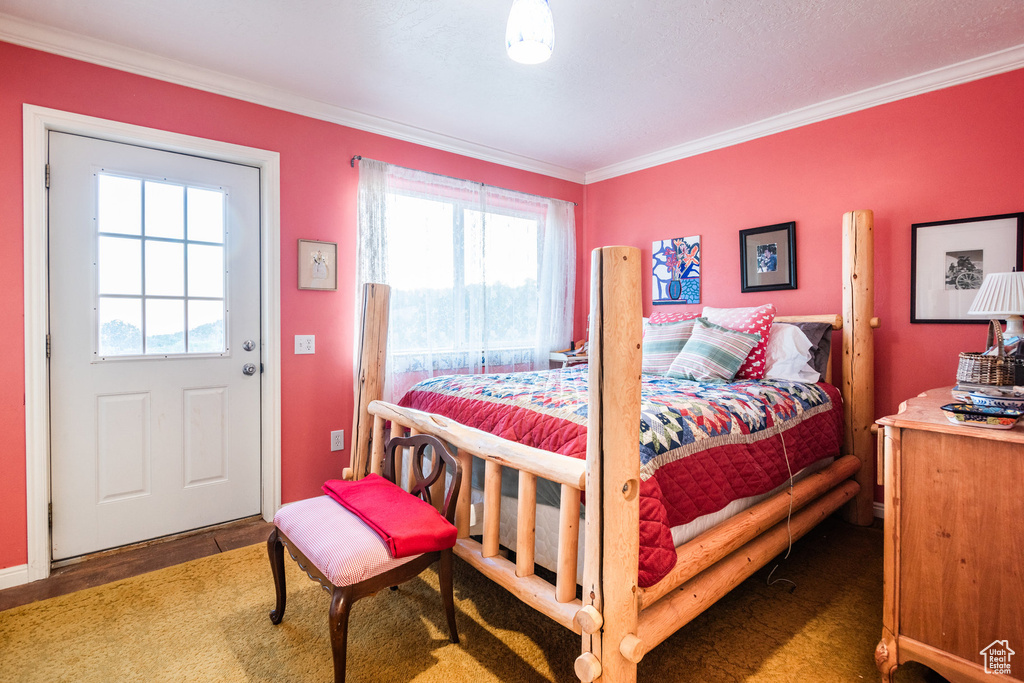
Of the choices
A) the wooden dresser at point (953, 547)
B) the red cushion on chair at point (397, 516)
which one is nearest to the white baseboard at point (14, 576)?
the red cushion on chair at point (397, 516)

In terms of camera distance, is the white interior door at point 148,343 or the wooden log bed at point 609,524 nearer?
the wooden log bed at point 609,524

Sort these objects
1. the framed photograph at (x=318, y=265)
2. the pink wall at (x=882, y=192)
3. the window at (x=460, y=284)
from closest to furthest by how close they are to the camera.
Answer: the pink wall at (x=882, y=192) < the framed photograph at (x=318, y=265) < the window at (x=460, y=284)

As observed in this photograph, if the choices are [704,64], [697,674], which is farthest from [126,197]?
[697,674]

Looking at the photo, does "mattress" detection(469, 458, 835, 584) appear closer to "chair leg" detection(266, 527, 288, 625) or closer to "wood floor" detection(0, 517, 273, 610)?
"chair leg" detection(266, 527, 288, 625)

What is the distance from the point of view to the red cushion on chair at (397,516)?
1.49m

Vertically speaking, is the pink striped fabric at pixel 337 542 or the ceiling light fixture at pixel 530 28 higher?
the ceiling light fixture at pixel 530 28

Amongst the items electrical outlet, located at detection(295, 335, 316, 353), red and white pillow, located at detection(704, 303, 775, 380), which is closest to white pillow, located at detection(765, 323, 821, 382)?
red and white pillow, located at detection(704, 303, 775, 380)

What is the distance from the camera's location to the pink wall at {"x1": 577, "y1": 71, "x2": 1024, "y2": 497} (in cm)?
246

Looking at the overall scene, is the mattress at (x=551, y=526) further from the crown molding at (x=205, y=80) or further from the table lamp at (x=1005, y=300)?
the crown molding at (x=205, y=80)

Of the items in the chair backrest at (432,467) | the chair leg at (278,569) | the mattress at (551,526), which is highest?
the chair backrest at (432,467)

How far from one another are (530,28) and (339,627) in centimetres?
188

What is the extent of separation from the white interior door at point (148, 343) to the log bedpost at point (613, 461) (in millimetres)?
2288

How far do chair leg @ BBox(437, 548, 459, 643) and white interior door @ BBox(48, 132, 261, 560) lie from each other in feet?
5.60

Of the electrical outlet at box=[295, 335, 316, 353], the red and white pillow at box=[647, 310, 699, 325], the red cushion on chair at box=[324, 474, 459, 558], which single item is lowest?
the red cushion on chair at box=[324, 474, 459, 558]
